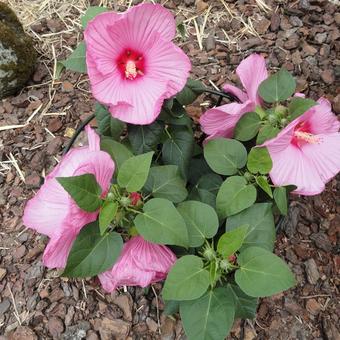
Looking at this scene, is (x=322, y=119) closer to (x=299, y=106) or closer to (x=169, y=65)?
(x=299, y=106)

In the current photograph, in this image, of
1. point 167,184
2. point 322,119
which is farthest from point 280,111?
point 167,184

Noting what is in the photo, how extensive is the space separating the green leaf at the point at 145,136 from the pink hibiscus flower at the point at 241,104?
138mm

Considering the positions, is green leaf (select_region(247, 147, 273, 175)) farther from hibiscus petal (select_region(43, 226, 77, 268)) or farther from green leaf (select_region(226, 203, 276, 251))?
hibiscus petal (select_region(43, 226, 77, 268))

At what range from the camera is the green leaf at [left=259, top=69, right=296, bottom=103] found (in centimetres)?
140

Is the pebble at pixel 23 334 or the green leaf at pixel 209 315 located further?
the pebble at pixel 23 334

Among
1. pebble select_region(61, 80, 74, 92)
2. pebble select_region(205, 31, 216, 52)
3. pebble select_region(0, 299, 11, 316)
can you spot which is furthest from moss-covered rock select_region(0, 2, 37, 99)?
pebble select_region(0, 299, 11, 316)

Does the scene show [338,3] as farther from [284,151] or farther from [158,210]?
[158,210]

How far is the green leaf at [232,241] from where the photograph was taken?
121 centimetres

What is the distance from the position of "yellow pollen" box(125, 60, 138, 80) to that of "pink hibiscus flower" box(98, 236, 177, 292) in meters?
0.40

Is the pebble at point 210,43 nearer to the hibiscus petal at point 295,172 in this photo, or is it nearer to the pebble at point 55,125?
the pebble at point 55,125

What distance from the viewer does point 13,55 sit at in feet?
6.59

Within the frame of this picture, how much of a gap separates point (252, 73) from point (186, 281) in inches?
24.0

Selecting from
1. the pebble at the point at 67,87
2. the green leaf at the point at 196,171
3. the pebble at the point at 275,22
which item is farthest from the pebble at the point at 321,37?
the pebble at the point at 67,87

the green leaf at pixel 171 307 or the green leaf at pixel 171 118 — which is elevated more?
the green leaf at pixel 171 118
